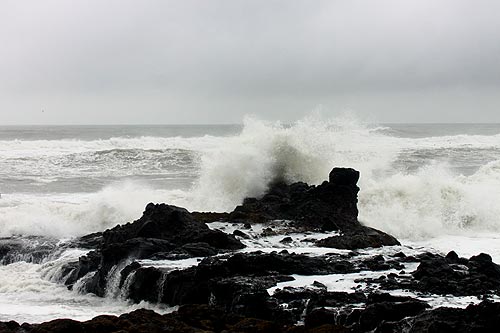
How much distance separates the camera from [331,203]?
56.4 feet

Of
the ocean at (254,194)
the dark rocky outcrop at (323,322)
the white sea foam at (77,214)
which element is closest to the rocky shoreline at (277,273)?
the dark rocky outcrop at (323,322)

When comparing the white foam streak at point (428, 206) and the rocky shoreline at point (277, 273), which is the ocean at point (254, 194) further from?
the rocky shoreline at point (277, 273)

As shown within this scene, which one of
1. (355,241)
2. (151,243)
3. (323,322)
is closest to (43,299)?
(151,243)

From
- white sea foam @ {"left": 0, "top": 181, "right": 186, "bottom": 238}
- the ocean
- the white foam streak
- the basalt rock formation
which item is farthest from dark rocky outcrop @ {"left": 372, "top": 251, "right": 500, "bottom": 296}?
Result: white sea foam @ {"left": 0, "top": 181, "right": 186, "bottom": 238}

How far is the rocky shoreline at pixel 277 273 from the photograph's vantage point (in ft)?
28.3

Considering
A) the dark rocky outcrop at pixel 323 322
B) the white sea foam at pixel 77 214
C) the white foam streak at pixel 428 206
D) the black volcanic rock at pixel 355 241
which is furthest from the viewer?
the white foam streak at pixel 428 206

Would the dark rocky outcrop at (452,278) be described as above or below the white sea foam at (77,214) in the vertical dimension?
above

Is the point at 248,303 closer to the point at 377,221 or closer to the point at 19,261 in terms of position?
the point at 19,261

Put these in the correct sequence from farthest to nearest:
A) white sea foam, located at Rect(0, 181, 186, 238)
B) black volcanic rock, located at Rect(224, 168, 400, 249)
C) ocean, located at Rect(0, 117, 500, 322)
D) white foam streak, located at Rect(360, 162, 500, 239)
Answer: white foam streak, located at Rect(360, 162, 500, 239) < white sea foam, located at Rect(0, 181, 186, 238) < black volcanic rock, located at Rect(224, 168, 400, 249) < ocean, located at Rect(0, 117, 500, 322)

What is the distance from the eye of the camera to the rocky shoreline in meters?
8.63

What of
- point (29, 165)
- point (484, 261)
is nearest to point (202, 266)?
point (484, 261)

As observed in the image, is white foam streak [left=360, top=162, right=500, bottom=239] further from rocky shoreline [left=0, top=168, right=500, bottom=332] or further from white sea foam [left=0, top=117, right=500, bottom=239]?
rocky shoreline [left=0, top=168, right=500, bottom=332]

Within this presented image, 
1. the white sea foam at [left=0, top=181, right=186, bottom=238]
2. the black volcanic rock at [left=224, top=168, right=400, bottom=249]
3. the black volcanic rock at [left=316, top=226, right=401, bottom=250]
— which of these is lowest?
the white sea foam at [left=0, top=181, right=186, bottom=238]

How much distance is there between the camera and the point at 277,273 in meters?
11.6
